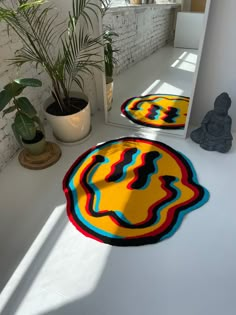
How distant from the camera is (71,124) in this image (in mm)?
1814

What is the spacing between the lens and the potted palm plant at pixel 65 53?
1.57 meters

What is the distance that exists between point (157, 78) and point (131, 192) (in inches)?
42.3

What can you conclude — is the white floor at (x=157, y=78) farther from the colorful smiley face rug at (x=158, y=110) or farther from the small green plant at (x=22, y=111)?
the small green plant at (x=22, y=111)

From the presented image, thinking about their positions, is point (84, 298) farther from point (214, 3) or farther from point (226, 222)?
point (214, 3)

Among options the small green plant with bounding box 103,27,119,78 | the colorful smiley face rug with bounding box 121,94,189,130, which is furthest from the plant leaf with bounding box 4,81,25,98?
the colorful smiley face rug with bounding box 121,94,189,130

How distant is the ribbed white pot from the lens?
5.84 ft

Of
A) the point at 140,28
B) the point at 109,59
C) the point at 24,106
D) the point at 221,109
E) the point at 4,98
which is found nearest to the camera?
the point at 4,98

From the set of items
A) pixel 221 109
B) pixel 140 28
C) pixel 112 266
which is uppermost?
pixel 140 28

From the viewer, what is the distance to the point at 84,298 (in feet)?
3.57

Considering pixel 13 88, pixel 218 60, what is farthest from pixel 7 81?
pixel 218 60

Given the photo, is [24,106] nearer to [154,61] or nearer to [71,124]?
[71,124]

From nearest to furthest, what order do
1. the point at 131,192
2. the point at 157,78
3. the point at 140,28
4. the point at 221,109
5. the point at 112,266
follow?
the point at 112,266, the point at 131,192, the point at 221,109, the point at 140,28, the point at 157,78

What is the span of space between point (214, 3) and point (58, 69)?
1.11 meters

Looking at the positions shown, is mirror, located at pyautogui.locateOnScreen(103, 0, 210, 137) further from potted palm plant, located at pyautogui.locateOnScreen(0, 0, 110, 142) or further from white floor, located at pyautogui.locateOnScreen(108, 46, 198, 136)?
potted palm plant, located at pyautogui.locateOnScreen(0, 0, 110, 142)
